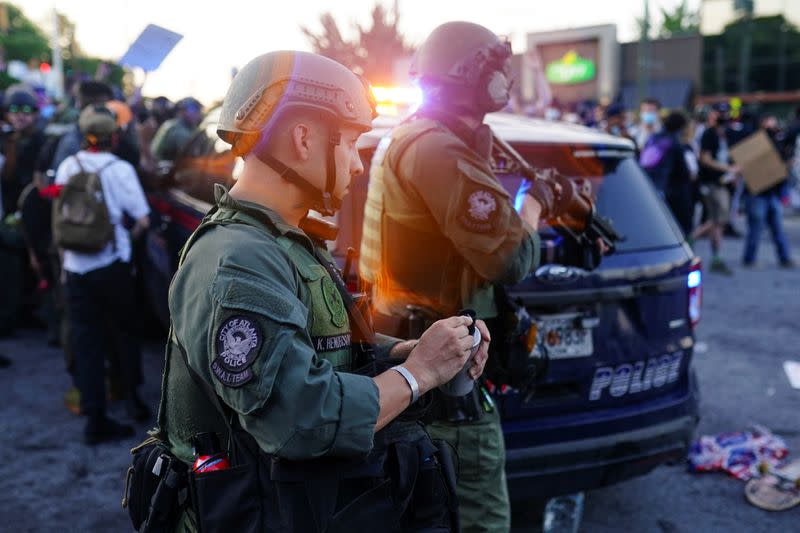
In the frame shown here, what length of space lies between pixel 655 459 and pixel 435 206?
5.55ft

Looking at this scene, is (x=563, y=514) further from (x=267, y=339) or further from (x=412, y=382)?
(x=267, y=339)

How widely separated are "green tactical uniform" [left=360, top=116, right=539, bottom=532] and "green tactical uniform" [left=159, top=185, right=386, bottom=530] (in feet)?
2.89

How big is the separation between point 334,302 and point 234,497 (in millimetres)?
422

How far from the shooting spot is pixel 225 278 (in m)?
1.36

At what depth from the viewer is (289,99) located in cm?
152

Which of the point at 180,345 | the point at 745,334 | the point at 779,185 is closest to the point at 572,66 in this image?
the point at 779,185

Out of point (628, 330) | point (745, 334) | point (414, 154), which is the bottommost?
point (745, 334)

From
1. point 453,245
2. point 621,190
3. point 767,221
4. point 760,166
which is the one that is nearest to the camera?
point 453,245

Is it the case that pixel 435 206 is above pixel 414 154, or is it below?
below

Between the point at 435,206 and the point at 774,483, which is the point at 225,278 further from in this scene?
the point at 774,483

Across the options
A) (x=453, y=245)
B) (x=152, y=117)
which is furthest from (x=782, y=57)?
(x=453, y=245)

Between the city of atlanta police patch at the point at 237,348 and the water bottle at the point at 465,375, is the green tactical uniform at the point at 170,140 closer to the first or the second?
the water bottle at the point at 465,375

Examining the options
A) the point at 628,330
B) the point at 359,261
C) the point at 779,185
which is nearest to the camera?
the point at 359,261

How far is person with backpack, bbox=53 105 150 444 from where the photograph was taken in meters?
4.32
